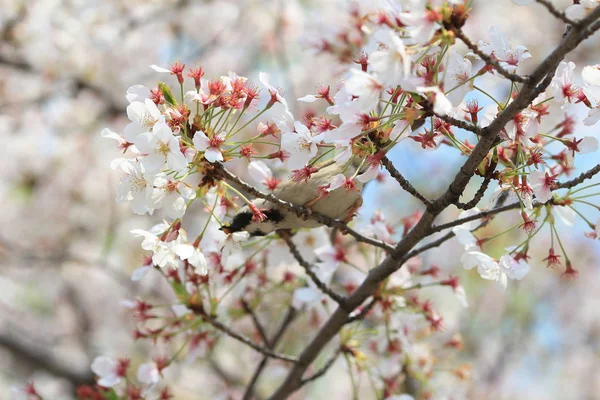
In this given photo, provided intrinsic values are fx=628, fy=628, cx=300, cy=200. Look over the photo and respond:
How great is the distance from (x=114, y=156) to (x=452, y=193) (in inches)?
182

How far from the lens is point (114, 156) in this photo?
5488 millimetres

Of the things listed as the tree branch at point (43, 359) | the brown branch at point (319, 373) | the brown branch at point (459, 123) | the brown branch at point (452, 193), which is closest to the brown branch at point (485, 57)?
the brown branch at point (452, 193)

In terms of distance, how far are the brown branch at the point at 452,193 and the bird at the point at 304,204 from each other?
0.53 ft

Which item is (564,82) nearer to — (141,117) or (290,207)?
(290,207)

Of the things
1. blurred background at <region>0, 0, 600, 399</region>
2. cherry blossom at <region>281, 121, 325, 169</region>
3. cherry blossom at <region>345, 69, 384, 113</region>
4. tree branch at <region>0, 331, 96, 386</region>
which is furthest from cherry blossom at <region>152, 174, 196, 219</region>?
blurred background at <region>0, 0, 600, 399</region>

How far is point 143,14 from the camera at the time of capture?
5.21 metres

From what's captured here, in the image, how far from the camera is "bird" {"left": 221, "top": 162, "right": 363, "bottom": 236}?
140 centimetres

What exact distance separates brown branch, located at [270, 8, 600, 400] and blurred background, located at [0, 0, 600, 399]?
2669mm

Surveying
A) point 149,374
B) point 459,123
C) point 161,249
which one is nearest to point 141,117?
point 161,249

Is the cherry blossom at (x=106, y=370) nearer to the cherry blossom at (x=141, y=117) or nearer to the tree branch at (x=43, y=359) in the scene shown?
the cherry blossom at (x=141, y=117)

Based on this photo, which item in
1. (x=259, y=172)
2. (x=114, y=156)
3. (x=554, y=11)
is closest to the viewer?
(x=554, y=11)

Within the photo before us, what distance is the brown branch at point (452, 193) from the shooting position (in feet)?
3.52

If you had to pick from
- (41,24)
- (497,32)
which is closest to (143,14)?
(41,24)

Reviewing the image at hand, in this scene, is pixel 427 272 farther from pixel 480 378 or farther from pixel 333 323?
pixel 480 378
